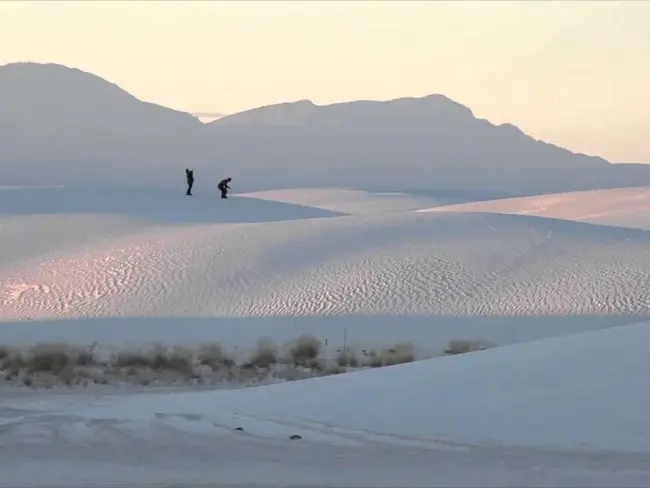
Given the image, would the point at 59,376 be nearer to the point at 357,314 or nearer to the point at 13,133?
the point at 357,314

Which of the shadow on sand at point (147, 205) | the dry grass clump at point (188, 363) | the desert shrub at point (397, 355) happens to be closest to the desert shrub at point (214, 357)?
the dry grass clump at point (188, 363)

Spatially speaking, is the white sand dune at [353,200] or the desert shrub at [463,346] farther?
the white sand dune at [353,200]

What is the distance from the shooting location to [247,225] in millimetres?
30500

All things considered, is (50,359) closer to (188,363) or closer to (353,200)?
(188,363)

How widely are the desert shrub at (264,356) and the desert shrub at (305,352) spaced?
0.27m

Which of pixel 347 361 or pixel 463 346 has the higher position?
pixel 463 346

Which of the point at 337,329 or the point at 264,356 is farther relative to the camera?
the point at 337,329

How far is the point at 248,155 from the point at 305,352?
145m

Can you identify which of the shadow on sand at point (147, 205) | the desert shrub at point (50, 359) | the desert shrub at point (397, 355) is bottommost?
the desert shrub at point (50, 359)

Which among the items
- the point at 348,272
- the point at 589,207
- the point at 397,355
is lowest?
the point at 397,355

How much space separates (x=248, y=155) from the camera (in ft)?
532

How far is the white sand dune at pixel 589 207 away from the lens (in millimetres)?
43375

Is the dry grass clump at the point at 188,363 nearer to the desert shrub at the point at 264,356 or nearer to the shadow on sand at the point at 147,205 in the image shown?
the desert shrub at the point at 264,356

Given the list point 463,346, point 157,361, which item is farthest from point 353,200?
point 157,361
